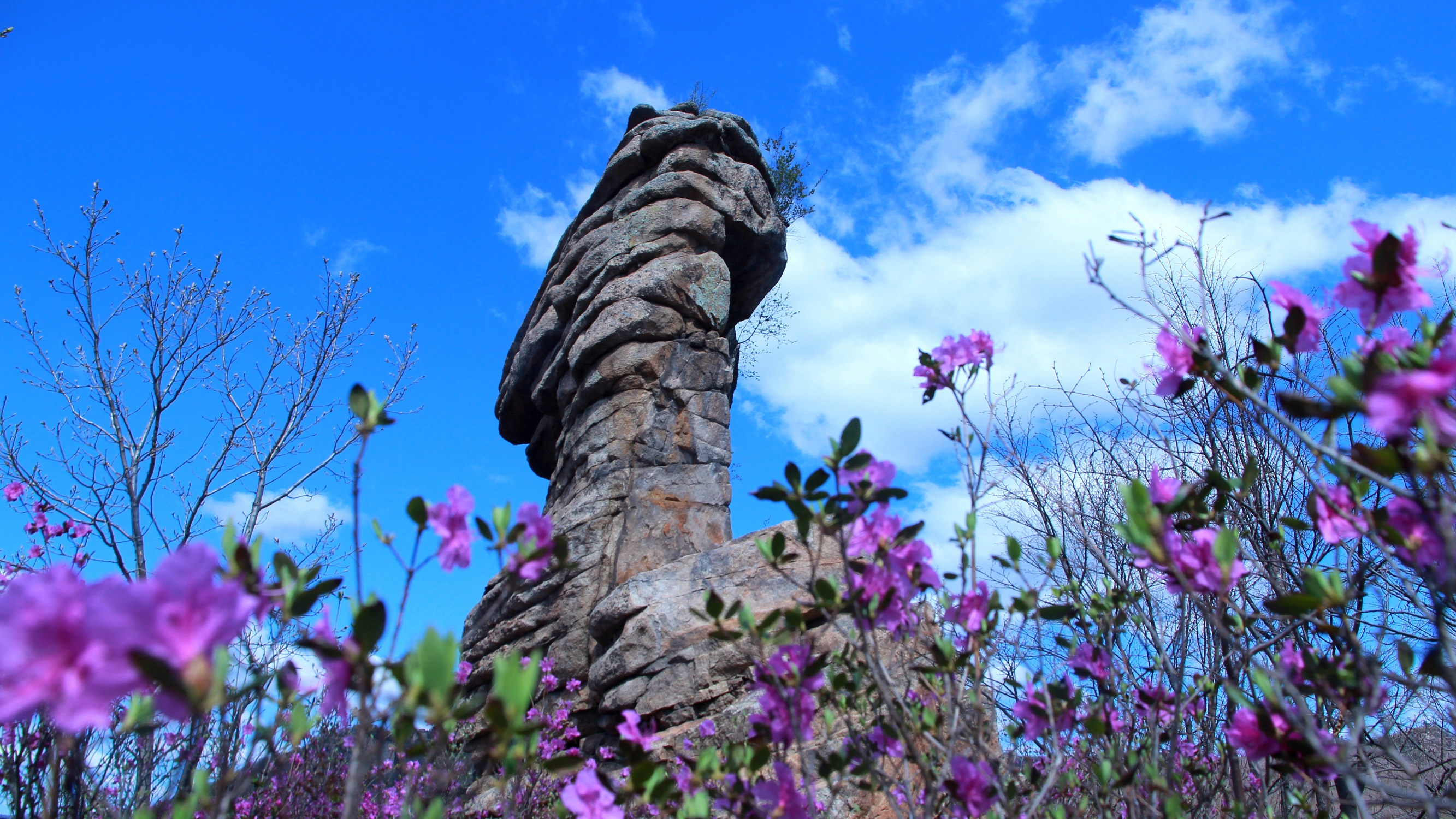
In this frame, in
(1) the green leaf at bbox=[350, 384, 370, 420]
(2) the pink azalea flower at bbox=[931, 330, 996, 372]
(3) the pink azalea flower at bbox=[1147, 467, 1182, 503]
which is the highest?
(2) the pink azalea flower at bbox=[931, 330, 996, 372]

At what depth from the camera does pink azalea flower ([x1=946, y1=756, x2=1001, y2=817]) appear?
4.88ft

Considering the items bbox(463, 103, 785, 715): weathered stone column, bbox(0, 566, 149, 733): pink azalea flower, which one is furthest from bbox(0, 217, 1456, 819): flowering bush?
bbox(463, 103, 785, 715): weathered stone column

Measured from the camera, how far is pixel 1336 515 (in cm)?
136

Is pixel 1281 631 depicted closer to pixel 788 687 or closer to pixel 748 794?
pixel 788 687

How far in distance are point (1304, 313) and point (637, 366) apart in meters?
5.01

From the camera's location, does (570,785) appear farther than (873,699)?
No

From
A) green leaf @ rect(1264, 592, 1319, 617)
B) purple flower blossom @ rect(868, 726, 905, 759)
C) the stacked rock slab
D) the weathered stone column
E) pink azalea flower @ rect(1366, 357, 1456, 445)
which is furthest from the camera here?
the weathered stone column

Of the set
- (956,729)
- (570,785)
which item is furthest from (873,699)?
(570,785)

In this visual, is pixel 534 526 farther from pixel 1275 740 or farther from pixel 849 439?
pixel 1275 740

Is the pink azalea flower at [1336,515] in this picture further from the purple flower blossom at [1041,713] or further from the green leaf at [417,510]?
the green leaf at [417,510]

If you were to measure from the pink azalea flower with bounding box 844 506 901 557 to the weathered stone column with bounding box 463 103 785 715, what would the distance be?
349 cm

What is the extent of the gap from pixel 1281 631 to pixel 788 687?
115cm

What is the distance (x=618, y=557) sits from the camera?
5.31 m

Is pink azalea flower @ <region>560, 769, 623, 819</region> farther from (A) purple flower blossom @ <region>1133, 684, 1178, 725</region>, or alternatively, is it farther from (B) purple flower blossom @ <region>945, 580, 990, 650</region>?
(A) purple flower blossom @ <region>1133, 684, 1178, 725</region>
